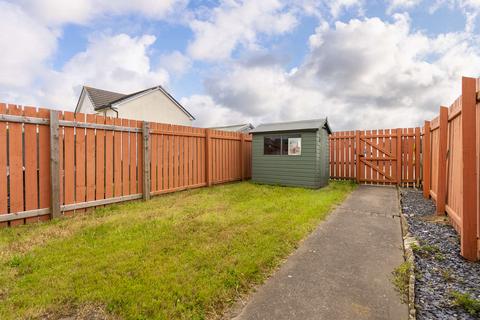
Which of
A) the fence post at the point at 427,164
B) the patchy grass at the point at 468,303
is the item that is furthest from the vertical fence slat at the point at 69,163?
the fence post at the point at 427,164

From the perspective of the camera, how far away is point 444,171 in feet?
15.6

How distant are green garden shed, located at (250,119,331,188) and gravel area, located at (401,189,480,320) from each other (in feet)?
15.1

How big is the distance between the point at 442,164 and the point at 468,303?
3699 mm

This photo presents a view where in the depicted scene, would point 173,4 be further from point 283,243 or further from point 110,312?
point 110,312

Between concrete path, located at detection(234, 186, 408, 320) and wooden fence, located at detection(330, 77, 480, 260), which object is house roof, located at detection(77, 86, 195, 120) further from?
concrete path, located at detection(234, 186, 408, 320)

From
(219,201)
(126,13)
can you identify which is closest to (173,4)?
(126,13)

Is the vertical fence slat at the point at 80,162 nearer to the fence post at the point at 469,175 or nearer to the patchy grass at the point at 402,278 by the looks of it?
the patchy grass at the point at 402,278

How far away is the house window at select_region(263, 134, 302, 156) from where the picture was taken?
30.1ft

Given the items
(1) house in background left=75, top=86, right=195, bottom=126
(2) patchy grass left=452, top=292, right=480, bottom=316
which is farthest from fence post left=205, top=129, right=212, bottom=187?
(1) house in background left=75, top=86, right=195, bottom=126

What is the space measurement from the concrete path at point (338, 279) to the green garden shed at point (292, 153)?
4.60 meters

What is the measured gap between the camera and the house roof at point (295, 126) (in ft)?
29.3

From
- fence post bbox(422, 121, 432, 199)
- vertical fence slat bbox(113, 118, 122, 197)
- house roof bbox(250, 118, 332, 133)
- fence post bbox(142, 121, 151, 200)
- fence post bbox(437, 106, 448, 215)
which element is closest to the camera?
fence post bbox(437, 106, 448, 215)

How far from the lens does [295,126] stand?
9.36 meters

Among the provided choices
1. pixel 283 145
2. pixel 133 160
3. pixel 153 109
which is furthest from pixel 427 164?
pixel 153 109
